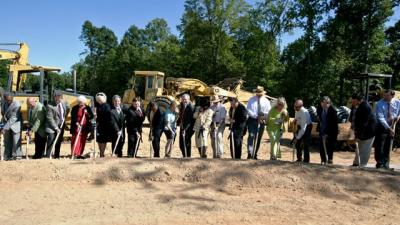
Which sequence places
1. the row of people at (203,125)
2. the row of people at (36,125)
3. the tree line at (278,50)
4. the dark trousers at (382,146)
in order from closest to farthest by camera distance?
the dark trousers at (382,146) → the row of people at (203,125) → the row of people at (36,125) → the tree line at (278,50)

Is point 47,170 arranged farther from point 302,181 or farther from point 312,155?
point 312,155

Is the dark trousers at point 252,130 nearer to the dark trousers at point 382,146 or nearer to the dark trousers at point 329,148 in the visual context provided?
the dark trousers at point 329,148

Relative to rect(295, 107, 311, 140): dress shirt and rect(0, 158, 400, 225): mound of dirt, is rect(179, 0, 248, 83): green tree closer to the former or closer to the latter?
rect(295, 107, 311, 140): dress shirt

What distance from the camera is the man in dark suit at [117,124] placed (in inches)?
398

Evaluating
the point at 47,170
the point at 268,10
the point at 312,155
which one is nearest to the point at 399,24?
the point at 268,10

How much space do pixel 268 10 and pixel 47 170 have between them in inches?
1312

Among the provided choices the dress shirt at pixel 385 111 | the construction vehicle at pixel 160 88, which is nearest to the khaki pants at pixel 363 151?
the dress shirt at pixel 385 111

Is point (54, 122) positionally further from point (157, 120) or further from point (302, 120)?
point (302, 120)

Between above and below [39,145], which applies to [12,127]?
above

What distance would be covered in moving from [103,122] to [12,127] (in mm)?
2122

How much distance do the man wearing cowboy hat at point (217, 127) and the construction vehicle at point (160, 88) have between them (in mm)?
13190

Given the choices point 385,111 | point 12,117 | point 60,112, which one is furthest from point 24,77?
point 385,111

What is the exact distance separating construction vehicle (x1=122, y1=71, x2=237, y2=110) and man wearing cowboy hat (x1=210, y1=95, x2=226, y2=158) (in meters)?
13.2

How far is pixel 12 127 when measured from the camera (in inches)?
403
